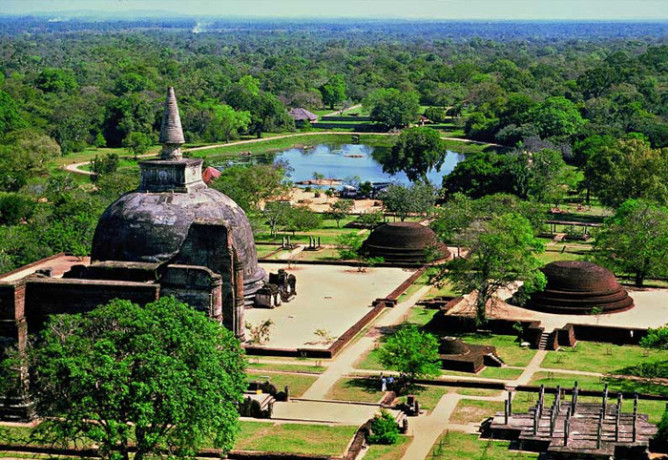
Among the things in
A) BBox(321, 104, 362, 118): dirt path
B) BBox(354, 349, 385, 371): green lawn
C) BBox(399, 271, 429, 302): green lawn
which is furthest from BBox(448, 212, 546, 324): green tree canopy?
BBox(321, 104, 362, 118): dirt path

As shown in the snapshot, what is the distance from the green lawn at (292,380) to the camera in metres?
39.6

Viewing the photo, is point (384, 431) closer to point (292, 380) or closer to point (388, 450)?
point (388, 450)

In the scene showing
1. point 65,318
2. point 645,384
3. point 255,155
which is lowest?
point 255,155

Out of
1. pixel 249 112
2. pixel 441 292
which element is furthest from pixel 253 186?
pixel 249 112

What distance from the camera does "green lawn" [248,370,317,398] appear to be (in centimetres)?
3962

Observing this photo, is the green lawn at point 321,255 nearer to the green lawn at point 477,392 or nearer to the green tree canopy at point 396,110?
the green lawn at point 477,392

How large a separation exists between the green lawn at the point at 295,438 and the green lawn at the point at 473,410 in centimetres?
360

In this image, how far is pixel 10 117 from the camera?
4631 inches

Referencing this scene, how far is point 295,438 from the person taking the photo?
34.2 meters

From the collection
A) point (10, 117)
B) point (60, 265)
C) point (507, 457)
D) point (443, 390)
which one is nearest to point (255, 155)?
point (10, 117)

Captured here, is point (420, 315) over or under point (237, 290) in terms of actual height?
under

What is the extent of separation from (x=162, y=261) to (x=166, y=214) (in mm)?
2467

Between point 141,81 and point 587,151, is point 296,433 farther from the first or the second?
point 141,81

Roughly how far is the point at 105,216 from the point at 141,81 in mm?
112421
